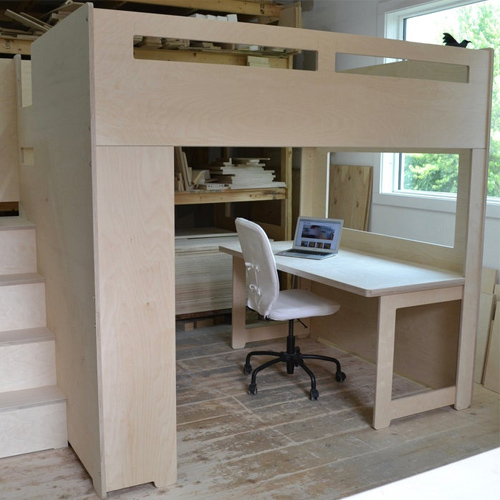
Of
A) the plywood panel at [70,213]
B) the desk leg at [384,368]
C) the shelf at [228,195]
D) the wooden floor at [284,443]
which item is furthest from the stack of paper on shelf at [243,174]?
the desk leg at [384,368]

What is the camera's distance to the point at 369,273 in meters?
3.25

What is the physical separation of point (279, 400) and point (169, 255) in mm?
1262

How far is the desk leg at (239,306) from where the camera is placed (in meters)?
4.19

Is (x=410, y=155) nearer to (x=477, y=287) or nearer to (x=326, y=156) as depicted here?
(x=326, y=156)

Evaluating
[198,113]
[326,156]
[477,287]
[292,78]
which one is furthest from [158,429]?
[326,156]

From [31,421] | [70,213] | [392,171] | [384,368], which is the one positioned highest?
[392,171]

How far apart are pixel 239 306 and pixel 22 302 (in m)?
1.53

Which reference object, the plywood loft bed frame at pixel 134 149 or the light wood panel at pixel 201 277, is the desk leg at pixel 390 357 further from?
the light wood panel at pixel 201 277

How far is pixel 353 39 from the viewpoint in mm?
2775

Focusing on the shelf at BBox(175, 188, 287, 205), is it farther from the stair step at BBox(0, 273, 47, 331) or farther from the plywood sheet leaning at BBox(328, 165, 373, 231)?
the stair step at BBox(0, 273, 47, 331)

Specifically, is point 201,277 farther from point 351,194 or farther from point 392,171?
point 392,171

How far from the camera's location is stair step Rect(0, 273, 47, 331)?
298 cm

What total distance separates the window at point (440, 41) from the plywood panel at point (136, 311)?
217 centimetres

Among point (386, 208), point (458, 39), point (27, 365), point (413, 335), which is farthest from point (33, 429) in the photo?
point (458, 39)
